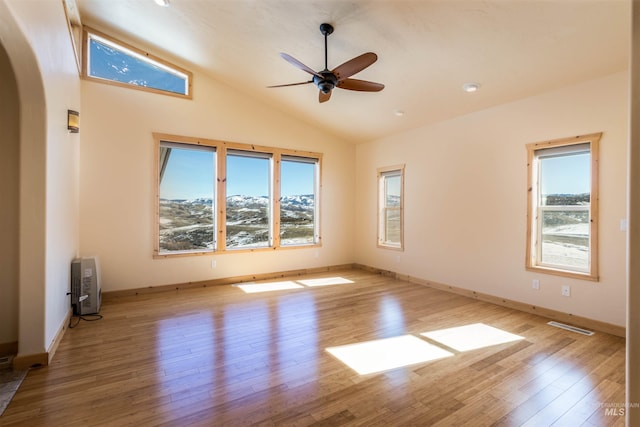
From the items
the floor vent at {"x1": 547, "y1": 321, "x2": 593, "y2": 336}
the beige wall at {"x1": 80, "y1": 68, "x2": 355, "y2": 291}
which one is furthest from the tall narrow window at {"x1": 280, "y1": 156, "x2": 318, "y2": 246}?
the floor vent at {"x1": 547, "y1": 321, "x2": 593, "y2": 336}

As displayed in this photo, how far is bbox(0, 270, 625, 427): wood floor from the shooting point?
6.34ft

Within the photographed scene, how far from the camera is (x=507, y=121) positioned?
4164mm

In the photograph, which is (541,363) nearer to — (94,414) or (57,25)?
(94,414)

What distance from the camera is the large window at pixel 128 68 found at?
442 cm

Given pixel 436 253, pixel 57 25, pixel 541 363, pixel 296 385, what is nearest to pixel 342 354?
pixel 296 385

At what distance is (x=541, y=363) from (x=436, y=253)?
2.60 meters

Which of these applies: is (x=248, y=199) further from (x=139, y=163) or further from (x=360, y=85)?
(x=360, y=85)

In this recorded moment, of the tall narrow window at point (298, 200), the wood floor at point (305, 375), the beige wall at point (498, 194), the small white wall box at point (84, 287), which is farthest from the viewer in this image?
the tall narrow window at point (298, 200)

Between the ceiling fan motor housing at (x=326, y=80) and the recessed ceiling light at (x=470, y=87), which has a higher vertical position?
the recessed ceiling light at (x=470, y=87)

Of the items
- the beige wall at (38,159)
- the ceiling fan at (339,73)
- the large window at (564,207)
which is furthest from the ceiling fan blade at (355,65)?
the large window at (564,207)

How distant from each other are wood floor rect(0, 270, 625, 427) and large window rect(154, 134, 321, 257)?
5.21ft

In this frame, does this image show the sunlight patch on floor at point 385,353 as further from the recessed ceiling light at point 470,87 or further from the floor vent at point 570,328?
the recessed ceiling light at point 470,87

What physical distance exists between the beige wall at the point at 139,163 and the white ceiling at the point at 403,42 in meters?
0.64

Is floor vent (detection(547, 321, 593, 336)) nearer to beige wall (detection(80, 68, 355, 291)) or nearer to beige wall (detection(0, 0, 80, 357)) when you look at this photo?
beige wall (detection(80, 68, 355, 291))
